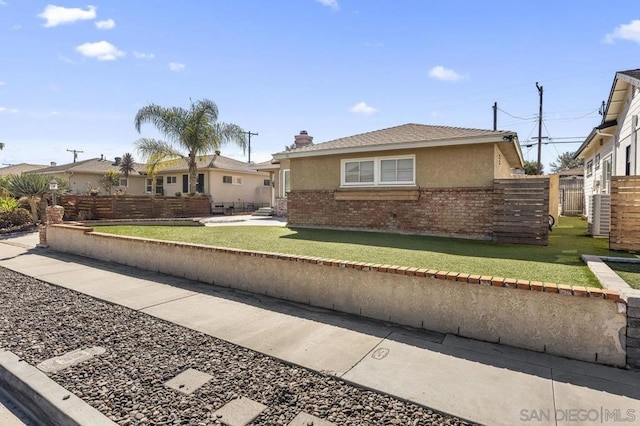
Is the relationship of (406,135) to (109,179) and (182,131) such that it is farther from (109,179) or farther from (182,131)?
(109,179)

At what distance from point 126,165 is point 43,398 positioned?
30589mm

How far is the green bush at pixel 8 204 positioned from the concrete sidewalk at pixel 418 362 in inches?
544

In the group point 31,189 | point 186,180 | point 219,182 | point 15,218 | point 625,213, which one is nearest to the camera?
point 625,213

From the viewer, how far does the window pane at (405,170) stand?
10.3 meters

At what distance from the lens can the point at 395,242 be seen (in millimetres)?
8508

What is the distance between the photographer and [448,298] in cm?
429

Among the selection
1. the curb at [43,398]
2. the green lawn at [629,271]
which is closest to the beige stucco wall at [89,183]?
the curb at [43,398]

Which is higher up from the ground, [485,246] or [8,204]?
[8,204]

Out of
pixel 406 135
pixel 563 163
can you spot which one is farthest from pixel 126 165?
pixel 563 163

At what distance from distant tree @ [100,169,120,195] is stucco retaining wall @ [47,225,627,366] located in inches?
973

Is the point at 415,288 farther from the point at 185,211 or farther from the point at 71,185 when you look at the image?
the point at 71,185

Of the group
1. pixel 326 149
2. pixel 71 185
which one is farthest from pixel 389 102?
pixel 71 185

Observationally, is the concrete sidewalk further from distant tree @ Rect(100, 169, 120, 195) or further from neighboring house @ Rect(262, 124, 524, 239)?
distant tree @ Rect(100, 169, 120, 195)

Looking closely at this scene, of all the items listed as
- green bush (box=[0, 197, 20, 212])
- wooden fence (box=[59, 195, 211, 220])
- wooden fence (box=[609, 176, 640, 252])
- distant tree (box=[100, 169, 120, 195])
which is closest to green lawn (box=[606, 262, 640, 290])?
wooden fence (box=[609, 176, 640, 252])
